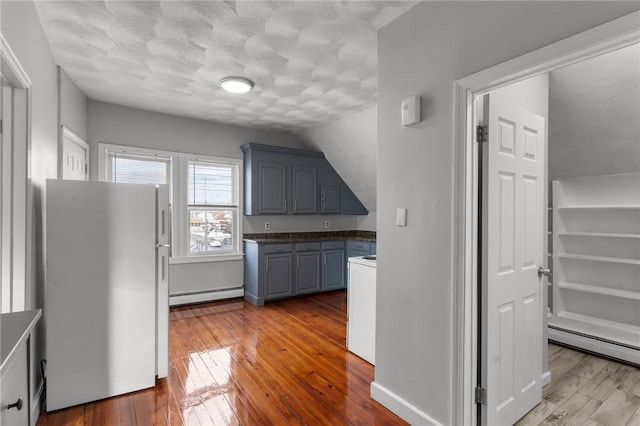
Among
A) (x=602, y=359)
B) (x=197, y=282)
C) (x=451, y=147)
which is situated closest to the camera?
(x=451, y=147)

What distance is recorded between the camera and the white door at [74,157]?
3146 mm

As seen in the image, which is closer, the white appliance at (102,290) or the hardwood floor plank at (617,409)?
the hardwood floor plank at (617,409)

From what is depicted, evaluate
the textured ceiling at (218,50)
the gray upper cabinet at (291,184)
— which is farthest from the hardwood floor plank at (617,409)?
the gray upper cabinet at (291,184)

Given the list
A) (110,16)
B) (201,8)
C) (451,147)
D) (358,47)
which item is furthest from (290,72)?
(451,147)

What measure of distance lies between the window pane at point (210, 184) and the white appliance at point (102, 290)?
84.7 inches

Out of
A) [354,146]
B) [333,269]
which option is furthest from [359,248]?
[354,146]

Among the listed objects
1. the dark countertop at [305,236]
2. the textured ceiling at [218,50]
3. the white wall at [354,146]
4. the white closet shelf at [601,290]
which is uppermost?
the textured ceiling at [218,50]

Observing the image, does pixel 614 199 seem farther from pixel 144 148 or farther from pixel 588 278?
pixel 144 148

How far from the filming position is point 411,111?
203 cm

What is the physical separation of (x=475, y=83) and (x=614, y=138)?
6.43ft

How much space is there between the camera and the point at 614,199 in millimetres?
3223

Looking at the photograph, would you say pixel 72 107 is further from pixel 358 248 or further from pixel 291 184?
pixel 358 248

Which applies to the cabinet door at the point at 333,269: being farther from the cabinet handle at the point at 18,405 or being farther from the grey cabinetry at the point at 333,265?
the cabinet handle at the point at 18,405

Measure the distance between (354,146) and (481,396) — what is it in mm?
3556
